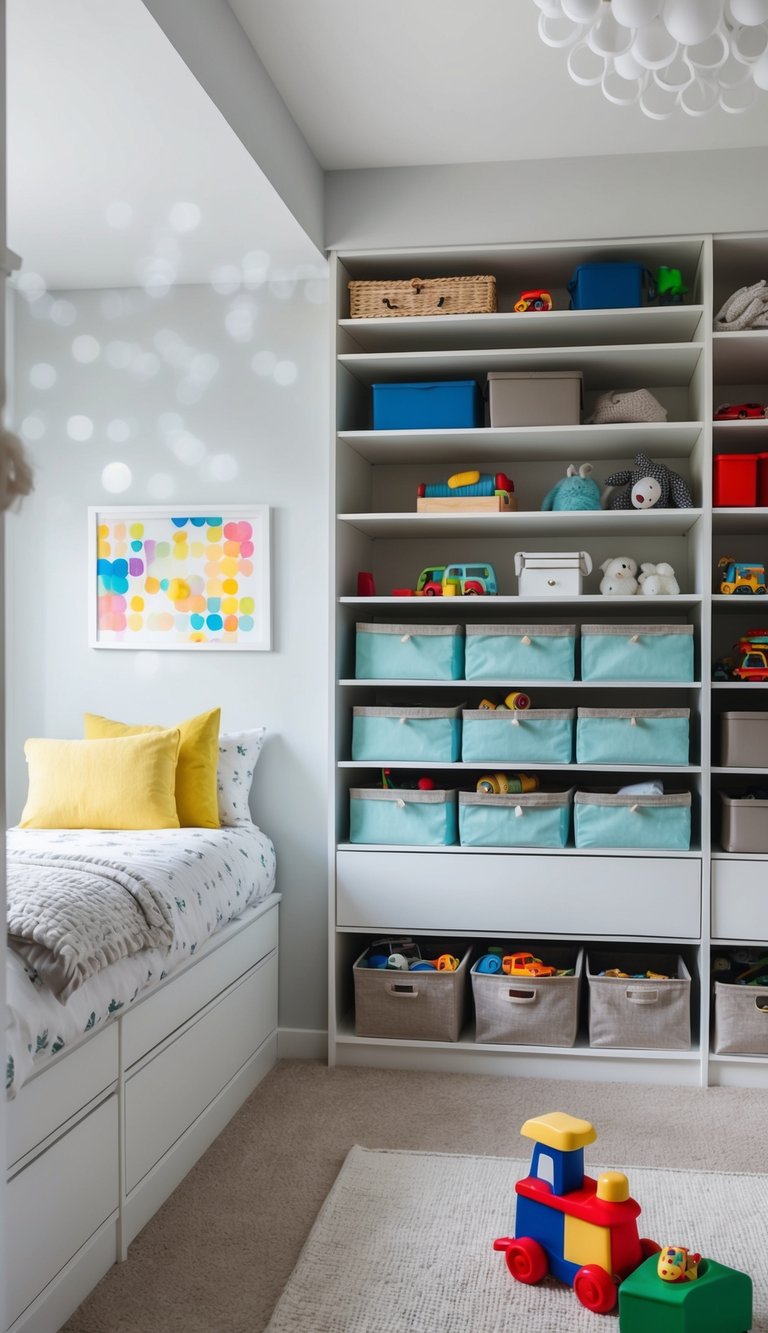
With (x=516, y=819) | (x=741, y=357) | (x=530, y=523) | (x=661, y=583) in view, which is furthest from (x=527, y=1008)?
(x=741, y=357)

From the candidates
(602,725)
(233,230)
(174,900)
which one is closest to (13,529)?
(233,230)

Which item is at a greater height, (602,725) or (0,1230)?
(602,725)

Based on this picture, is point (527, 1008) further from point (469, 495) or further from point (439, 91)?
point (439, 91)

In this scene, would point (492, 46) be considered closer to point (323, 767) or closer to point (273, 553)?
point (273, 553)

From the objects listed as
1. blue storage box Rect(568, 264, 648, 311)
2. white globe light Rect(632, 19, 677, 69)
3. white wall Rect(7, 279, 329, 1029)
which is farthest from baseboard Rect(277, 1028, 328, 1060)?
white globe light Rect(632, 19, 677, 69)

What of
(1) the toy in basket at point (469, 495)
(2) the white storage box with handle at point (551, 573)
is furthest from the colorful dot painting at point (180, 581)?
(2) the white storage box with handle at point (551, 573)

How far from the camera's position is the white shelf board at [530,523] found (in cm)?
318

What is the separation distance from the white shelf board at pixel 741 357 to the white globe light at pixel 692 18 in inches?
53.3

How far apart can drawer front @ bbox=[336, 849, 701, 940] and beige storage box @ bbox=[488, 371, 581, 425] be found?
1243mm

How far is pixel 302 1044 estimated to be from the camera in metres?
3.46

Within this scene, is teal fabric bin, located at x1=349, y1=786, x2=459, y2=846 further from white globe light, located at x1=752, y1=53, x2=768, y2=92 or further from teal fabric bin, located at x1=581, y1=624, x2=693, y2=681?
white globe light, located at x1=752, y1=53, x2=768, y2=92

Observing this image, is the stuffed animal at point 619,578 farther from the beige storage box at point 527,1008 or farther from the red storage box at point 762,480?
the beige storage box at point 527,1008

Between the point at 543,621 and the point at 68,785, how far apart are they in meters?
1.57

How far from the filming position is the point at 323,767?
3498 mm
